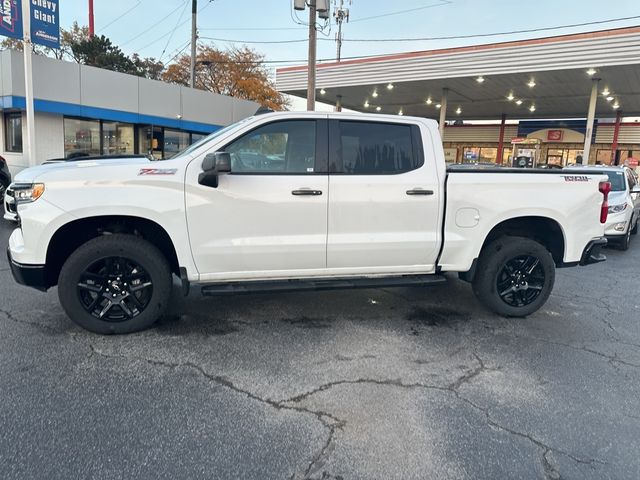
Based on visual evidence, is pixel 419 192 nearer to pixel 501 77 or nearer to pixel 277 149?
pixel 277 149

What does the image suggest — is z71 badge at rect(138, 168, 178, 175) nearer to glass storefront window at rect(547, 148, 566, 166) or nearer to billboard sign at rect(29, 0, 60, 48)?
billboard sign at rect(29, 0, 60, 48)

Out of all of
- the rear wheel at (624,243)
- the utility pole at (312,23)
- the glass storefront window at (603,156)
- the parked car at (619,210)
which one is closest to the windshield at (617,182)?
the parked car at (619,210)

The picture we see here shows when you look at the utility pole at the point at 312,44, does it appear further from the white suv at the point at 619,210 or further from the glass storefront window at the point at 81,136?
the white suv at the point at 619,210

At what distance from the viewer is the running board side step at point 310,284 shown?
4117mm

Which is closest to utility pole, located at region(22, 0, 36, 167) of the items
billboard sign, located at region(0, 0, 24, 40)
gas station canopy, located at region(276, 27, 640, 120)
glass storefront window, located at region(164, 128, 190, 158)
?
billboard sign, located at region(0, 0, 24, 40)

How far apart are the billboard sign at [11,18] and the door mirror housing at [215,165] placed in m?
12.6

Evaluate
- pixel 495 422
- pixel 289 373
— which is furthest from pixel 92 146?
pixel 495 422

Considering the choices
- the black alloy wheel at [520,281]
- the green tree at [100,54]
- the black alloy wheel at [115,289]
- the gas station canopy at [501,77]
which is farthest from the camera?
the green tree at [100,54]

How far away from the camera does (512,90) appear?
2214 centimetres

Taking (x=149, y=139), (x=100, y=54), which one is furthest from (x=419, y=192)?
(x=100, y=54)

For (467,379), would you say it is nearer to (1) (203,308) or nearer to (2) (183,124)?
(1) (203,308)

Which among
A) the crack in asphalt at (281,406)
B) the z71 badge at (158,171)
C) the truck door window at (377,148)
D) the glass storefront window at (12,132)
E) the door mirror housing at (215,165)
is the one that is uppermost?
the glass storefront window at (12,132)

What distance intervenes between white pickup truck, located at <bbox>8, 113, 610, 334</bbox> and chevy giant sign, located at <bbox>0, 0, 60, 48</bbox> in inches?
457

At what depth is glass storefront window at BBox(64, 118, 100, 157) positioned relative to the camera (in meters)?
17.3
